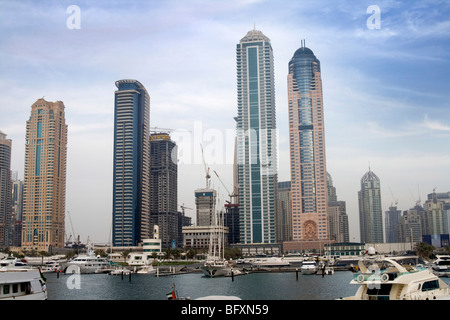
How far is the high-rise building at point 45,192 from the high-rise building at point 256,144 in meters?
49.1

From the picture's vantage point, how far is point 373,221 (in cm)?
13812

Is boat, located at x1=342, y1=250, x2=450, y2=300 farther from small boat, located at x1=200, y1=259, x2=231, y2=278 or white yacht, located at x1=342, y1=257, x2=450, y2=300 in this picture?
small boat, located at x1=200, y1=259, x2=231, y2=278

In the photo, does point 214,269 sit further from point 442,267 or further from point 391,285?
point 391,285

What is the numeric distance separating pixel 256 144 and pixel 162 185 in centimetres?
5764

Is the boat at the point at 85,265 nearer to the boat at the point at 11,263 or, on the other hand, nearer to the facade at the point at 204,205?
the boat at the point at 11,263

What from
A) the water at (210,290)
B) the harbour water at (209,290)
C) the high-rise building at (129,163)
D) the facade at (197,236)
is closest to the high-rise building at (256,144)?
the facade at (197,236)

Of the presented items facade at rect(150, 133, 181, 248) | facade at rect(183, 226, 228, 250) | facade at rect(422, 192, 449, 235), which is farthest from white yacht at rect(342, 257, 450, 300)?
facade at rect(150, 133, 181, 248)

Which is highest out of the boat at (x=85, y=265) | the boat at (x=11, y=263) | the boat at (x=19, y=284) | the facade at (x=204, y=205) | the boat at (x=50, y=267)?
the facade at (x=204, y=205)

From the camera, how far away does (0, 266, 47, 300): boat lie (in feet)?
48.1

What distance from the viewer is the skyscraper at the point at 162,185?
582 ft

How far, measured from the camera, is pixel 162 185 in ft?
588

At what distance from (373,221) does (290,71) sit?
5059 centimetres
